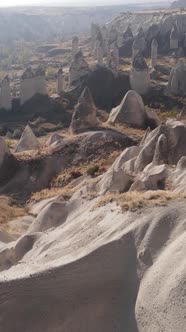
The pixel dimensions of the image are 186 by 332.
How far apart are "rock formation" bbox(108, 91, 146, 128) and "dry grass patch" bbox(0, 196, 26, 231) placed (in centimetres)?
915

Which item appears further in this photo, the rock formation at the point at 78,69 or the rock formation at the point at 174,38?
the rock formation at the point at 174,38

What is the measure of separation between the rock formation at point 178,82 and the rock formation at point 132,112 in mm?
18407

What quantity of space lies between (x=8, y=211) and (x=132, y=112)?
10.9m

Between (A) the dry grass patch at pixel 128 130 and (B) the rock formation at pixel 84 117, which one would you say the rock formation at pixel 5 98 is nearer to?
(B) the rock formation at pixel 84 117

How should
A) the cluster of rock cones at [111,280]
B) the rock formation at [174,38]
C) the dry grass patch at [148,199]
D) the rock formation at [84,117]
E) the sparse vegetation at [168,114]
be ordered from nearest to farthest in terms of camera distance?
the cluster of rock cones at [111,280] < the dry grass patch at [148,199] < the rock formation at [84,117] < the sparse vegetation at [168,114] < the rock formation at [174,38]

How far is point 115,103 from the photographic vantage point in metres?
47.9

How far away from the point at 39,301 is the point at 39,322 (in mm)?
397

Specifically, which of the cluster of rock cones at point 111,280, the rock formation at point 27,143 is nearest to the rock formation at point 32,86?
the rock formation at point 27,143

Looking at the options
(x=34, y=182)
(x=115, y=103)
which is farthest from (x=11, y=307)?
(x=115, y=103)

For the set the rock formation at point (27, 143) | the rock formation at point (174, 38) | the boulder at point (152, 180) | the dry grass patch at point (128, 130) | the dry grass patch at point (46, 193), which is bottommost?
the rock formation at point (174, 38)

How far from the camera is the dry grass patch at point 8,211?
2073 cm

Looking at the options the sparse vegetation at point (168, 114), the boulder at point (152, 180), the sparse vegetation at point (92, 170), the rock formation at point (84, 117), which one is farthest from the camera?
the sparse vegetation at point (168, 114)

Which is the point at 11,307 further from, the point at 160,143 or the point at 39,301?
the point at 160,143

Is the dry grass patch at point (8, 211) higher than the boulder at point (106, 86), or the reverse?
the dry grass patch at point (8, 211)
